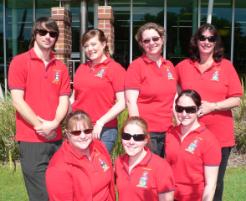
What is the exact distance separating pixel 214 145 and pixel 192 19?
1249 cm

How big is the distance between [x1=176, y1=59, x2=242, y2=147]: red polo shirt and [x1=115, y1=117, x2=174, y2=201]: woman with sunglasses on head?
0.80 meters

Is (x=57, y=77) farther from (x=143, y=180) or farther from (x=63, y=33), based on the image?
(x=63, y=33)

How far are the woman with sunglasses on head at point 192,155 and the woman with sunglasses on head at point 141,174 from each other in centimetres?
22

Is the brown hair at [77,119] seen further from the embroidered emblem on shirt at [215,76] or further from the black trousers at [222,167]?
the black trousers at [222,167]

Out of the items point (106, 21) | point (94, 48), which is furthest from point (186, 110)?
point (106, 21)

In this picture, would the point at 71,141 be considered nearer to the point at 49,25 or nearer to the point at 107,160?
the point at 107,160

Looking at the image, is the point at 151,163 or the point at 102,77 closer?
the point at 151,163

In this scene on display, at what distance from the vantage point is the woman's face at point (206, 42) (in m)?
3.80

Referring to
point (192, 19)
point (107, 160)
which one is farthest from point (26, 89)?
point (192, 19)

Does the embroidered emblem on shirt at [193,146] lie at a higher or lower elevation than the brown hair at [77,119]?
lower

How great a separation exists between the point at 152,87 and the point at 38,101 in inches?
39.0

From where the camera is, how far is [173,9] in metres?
15.5

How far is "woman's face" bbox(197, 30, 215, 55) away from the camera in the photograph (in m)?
3.80

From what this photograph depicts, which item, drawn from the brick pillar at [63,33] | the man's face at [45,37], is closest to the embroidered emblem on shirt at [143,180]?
the man's face at [45,37]
